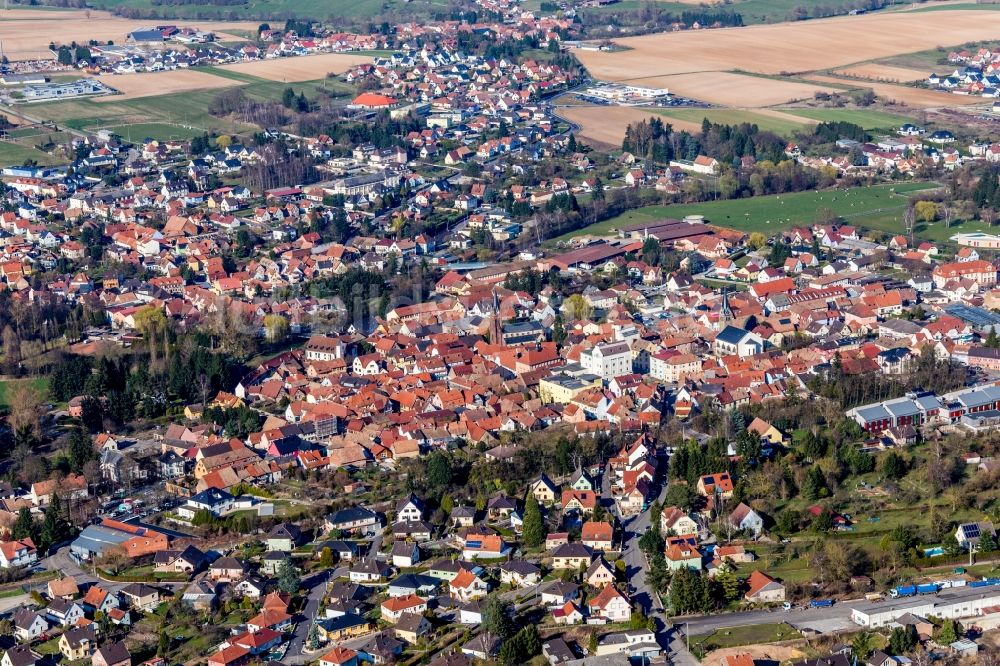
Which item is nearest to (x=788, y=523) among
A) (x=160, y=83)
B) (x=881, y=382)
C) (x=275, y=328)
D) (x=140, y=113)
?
(x=881, y=382)

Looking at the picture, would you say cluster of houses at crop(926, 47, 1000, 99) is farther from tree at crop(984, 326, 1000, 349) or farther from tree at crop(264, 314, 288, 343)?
tree at crop(264, 314, 288, 343)

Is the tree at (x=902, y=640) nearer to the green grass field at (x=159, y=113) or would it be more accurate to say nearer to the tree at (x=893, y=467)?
the tree at (x=893, y=467)

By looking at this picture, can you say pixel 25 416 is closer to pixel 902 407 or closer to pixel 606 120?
pixel 902 407

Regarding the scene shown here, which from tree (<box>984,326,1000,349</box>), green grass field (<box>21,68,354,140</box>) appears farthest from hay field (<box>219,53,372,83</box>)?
tree (<box>984,326,1000,349</box>)

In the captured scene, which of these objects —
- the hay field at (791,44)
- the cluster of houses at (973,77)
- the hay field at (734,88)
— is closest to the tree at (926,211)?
the hay field at (734,88)

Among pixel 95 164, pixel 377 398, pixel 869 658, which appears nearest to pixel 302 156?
pixel 95 164
